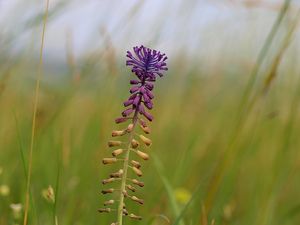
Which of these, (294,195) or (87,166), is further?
(294,195)

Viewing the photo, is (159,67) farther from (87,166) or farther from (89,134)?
(89,134)

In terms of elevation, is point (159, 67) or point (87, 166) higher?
point (159, 67)

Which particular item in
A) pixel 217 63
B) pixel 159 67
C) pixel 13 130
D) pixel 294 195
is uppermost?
pixel 217 63

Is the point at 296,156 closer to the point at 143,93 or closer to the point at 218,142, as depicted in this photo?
the point at 218,142

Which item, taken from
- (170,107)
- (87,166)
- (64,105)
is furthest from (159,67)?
(170,107)

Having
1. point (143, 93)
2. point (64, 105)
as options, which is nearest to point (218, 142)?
point (64, 105)

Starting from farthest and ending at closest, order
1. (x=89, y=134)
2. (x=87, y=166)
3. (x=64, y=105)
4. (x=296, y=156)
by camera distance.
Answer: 1. (x=296, y=156)
2. (x=89, y=134)
3. (x=87, y=166)
4. (x=64, y=105)

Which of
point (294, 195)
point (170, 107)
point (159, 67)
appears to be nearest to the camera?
point (159, 67)
